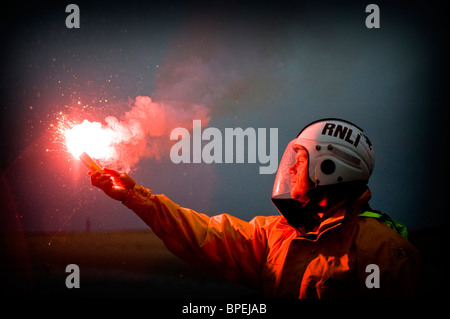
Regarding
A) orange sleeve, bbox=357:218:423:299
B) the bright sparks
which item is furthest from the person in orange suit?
the bright sparks

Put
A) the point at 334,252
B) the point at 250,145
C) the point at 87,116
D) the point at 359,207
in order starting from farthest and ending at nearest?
the point at 250,145 < the point at 87,116 < the point at 359,207 < the point at 334,252

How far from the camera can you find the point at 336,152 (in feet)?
10.0

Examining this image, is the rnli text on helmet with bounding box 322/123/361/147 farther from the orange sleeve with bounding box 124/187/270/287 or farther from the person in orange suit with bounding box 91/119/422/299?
the orange sleeve with bounding box 124/187/270/287

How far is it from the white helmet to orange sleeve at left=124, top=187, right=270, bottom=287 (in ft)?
3.03

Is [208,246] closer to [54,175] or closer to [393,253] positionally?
[393,253]

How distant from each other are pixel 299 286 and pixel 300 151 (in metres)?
1.40

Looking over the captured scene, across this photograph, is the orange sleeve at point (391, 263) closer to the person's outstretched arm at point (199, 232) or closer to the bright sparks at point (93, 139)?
the person's outstretched arm at point (199, 232)

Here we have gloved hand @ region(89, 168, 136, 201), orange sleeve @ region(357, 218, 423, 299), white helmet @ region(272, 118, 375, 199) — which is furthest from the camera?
white helmet @ region(272, 118, 375, 199)

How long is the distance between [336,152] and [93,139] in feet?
9.54

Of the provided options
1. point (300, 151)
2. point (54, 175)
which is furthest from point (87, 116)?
point (300, 151)

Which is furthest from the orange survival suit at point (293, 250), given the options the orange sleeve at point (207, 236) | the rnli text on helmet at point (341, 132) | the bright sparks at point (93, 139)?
the bright sparks at point (93, 139)

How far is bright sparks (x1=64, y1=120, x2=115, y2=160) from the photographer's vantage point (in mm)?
3411

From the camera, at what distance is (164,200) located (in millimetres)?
2949

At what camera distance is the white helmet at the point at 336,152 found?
9.84ft
